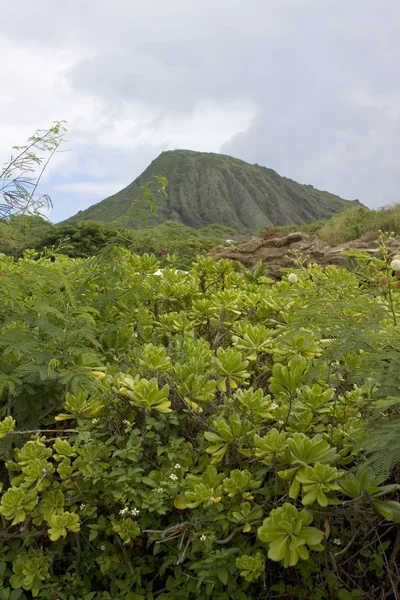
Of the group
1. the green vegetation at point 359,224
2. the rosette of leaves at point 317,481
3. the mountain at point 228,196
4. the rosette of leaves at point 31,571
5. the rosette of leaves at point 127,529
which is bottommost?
the rosette of leaves at point 31,571

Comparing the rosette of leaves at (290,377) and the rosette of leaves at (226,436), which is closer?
the rosette of leaves at (226,436)

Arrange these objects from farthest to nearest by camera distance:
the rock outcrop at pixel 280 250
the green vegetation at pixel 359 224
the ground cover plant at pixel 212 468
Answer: the green vegetation at pixel 359 224
the rock outcrop at pixel 280 250
the ground cover plant at pixel 212 468

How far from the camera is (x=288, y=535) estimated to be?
163cm

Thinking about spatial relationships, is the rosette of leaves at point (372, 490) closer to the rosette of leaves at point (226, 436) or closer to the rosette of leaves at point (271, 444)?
the rosette of leaves at point (271, 444)

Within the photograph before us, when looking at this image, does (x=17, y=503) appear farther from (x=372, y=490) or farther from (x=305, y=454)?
(x=372, y=490)

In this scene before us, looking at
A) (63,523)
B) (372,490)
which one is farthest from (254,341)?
(63,523)

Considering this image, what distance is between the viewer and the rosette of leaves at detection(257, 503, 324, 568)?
1.59 meters

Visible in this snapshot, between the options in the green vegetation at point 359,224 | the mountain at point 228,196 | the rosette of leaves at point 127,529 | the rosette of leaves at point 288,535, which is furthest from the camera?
the mountain at point 228,196

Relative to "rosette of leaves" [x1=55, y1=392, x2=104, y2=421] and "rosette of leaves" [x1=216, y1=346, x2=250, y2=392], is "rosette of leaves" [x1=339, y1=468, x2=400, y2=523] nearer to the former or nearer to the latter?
"rosette of leaves" [x1=216, y1=346, x2=250, y2=392]

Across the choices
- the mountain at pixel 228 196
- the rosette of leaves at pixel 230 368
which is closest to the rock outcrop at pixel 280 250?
the rosette of leaves at pixel 230 368

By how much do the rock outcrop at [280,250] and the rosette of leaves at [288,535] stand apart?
6784 millimetres

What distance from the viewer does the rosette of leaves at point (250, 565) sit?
1.70 m

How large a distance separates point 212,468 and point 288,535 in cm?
35

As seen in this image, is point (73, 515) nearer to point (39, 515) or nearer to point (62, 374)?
point (39, 515)
